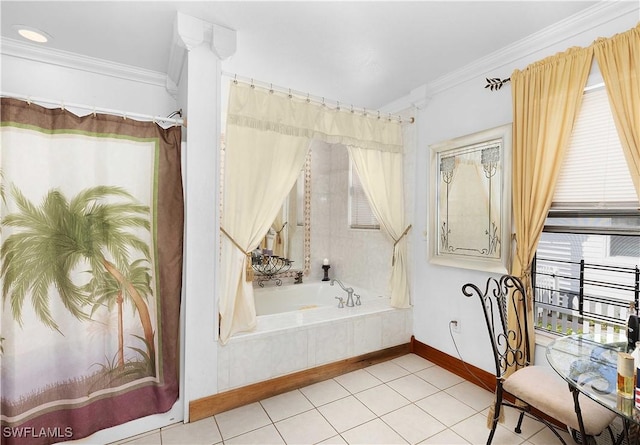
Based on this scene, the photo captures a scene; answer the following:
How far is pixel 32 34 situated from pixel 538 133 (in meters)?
3.63

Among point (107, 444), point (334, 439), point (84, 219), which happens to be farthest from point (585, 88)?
point (107, 444)

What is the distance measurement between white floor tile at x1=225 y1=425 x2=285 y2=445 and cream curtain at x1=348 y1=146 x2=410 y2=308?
1.62 meters

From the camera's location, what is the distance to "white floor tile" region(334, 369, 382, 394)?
8.09 feet

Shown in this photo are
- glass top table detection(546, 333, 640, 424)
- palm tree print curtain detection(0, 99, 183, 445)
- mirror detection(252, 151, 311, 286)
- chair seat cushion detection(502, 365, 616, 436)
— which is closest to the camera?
glass top table detection(546, 333, 640, 424)

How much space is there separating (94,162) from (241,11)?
1304 millimetres

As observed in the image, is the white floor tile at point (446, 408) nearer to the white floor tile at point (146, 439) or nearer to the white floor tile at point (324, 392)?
the white floor tile at point (324, 392)

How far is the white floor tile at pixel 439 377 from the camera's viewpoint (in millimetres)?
2543

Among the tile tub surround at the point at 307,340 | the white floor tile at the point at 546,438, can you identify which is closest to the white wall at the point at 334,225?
the tile tub surround at the point at 307,340

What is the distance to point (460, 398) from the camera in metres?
2.34

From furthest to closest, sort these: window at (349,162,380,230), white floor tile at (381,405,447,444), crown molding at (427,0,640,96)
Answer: window at (349,162,380,230) → white floor tile at (381,405,447,444) → crown molding at (427,0,640,96)

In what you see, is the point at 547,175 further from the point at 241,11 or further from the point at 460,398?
the point at 241,11

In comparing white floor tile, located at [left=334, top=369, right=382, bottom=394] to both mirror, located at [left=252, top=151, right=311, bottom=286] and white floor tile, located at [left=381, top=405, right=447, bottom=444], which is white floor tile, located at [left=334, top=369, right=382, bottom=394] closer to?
white floor tile, located at [left=381, top=405, right=447, bottom=444]

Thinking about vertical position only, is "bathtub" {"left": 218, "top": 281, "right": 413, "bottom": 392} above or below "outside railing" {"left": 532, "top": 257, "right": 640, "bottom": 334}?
below

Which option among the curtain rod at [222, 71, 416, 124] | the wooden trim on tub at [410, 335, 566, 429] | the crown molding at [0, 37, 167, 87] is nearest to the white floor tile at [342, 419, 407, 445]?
the wooden trim on tub at [410, 335, 566, 429]
